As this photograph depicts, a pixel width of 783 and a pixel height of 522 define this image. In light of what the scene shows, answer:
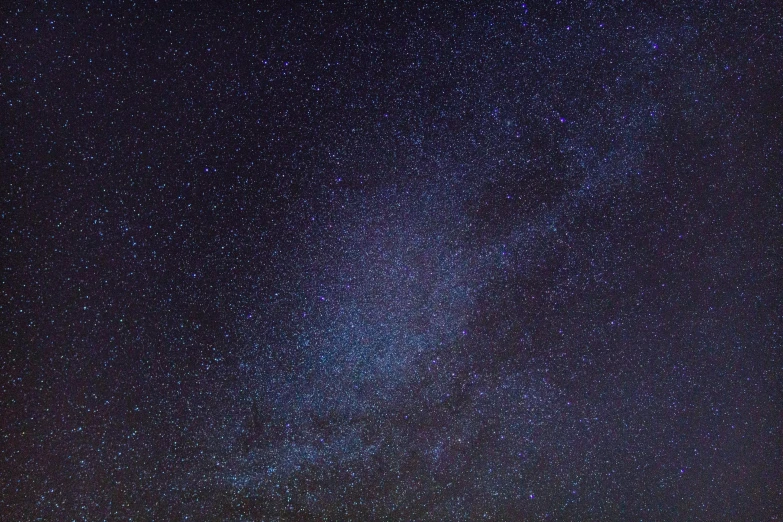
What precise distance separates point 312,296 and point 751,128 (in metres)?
1.28

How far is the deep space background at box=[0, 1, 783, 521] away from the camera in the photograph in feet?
3.90

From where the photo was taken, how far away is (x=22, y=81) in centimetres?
116

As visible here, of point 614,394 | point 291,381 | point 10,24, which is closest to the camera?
point 10,24

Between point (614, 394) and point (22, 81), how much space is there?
1.64 m

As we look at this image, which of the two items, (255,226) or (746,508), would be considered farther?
(746,508)

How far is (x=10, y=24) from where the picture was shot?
1147mm

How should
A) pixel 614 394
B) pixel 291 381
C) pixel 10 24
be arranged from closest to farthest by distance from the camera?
pixel 10 24 < pixel 291 381 < pixel 614 394

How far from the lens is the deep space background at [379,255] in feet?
3.90

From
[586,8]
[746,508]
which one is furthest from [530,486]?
[586,8]

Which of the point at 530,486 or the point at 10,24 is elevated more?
the point at 10,24

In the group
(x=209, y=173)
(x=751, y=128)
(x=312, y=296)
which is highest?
(x=209, y=173)

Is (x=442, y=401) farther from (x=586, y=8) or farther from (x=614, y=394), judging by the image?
(x=586, y=8)

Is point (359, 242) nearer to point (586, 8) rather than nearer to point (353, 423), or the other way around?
point (353, 423)

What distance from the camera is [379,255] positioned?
4.17 feet
